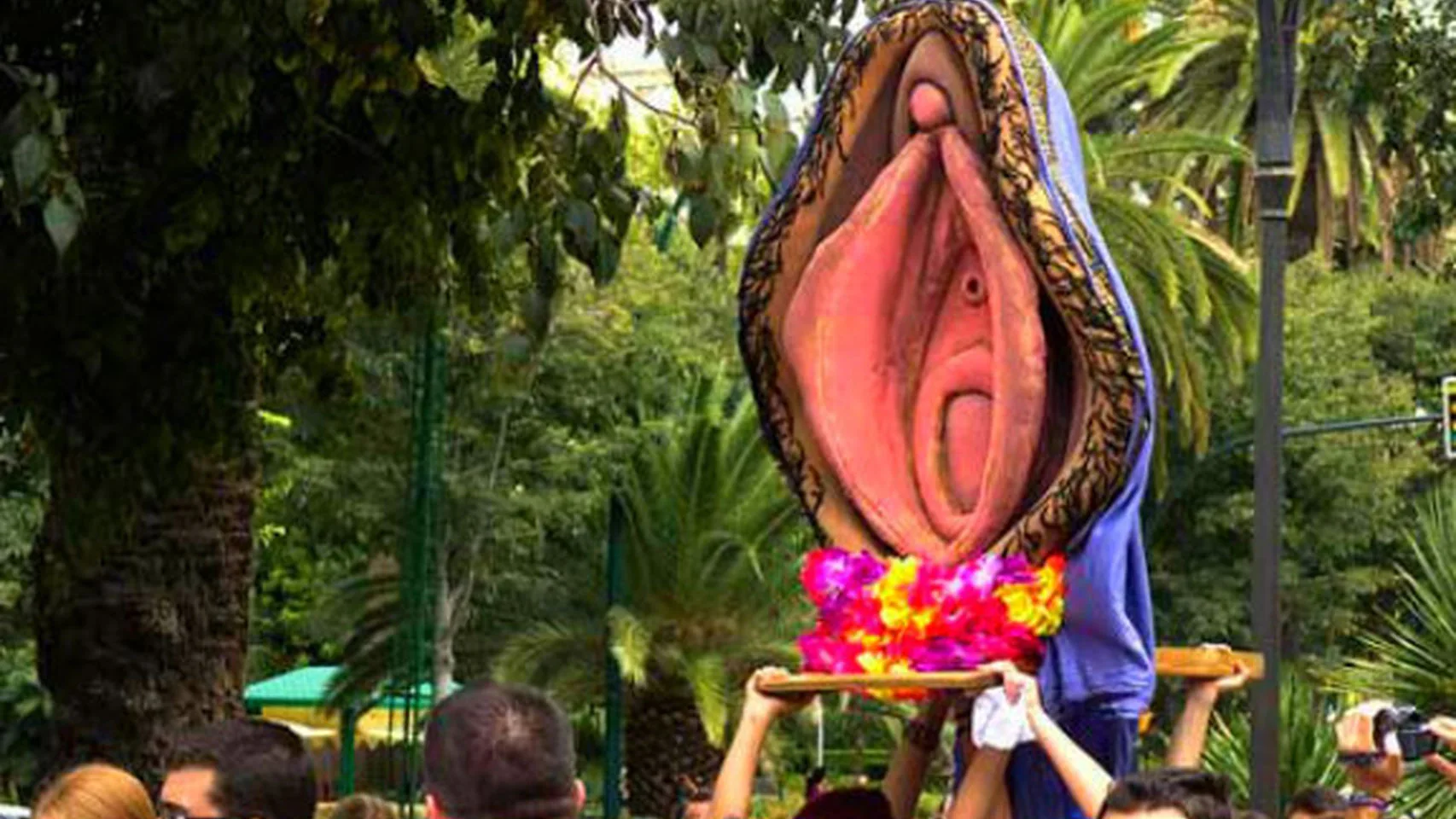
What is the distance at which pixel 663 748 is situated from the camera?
35.9m

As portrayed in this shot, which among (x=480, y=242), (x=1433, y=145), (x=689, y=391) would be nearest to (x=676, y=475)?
(x=689, y=391)

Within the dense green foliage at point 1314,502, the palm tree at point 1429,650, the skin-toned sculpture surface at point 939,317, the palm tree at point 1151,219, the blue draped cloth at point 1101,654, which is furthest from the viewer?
the dense green foliage at point 1314,502

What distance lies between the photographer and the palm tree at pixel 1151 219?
26688 mm

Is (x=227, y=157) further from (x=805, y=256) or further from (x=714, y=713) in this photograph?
(x=714, y=713)

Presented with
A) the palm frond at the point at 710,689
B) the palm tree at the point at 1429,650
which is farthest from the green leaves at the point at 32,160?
the palm frond at the point at 710,689

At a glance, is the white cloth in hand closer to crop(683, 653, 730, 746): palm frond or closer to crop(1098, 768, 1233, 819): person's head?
crop(1098, 768, 1233, 819): person's head

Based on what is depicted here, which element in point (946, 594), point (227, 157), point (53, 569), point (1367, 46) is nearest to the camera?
point (946, 594)

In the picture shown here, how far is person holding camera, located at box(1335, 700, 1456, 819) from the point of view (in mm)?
7766

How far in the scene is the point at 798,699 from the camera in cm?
694

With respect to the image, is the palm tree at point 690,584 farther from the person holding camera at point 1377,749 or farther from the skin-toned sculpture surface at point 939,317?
the skin-toned sculpture surface at point 939,317

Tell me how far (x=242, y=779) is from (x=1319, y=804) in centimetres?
344

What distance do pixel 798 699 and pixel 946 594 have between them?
0.39 metres

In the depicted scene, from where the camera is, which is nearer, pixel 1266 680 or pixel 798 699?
pixel 798 699

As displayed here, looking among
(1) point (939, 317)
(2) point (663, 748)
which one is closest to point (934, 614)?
(1) point (939, 317)
